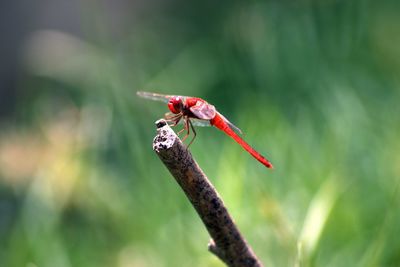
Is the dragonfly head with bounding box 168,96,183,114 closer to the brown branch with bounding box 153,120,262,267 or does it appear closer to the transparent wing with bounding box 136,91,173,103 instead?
the transparent wing with bounding box 136,91,173,103

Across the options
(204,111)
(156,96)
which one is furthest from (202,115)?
(156,96)

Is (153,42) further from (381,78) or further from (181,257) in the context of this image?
(181,257)

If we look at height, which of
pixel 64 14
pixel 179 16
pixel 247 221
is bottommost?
pixel 247 221

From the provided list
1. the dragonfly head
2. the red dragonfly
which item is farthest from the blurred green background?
the dragonfly head

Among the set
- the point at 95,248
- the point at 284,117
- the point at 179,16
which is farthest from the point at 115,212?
the point at 179,16

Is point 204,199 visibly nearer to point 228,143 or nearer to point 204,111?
point 204,111

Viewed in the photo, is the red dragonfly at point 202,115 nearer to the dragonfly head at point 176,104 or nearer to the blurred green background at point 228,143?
the dragonfly head at point 176,104

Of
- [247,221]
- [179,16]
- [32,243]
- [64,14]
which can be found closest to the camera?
[247,221]
